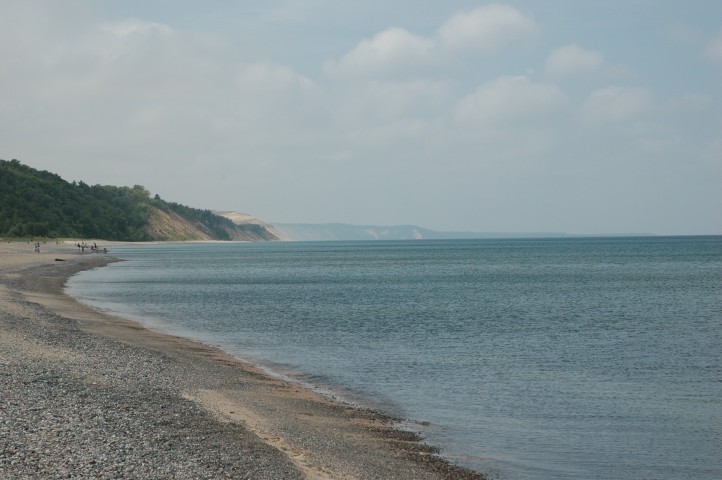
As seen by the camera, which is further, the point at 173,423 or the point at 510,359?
the point at 510,359

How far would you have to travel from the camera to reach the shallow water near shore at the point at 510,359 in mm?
16125

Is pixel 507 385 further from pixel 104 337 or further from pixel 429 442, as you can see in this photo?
pixel 104 337

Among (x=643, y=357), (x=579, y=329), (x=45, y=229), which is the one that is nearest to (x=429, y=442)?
(x=643, y=357)

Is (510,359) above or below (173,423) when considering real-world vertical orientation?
below

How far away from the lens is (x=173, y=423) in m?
14.3

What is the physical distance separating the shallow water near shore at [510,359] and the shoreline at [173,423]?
188 centimetres

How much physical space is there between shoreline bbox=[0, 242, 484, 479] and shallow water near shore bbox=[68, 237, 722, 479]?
188 cm

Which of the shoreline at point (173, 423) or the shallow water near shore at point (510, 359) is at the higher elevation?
the shoreline at point (173, 423)

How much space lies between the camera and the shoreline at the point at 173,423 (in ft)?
37.6

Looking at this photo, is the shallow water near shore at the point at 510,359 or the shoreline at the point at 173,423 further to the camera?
the shallow water near shore at the point at 510,359

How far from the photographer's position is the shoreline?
1147cm

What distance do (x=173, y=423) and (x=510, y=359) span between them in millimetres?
16931

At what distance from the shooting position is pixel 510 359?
91.8 feet

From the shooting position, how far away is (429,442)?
53.0ft
